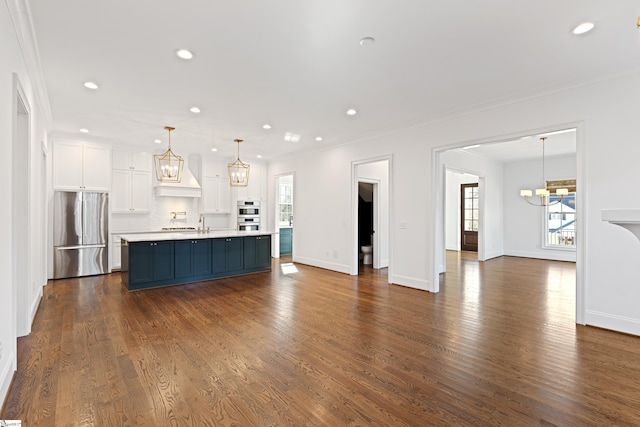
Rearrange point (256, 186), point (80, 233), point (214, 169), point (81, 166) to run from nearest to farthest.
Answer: point (80, 233) → point (81, 166) → point (214, 169) → point (256, 186)

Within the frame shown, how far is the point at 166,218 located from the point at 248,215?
204cm

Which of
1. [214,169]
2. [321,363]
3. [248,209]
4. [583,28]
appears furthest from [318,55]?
[248,209]

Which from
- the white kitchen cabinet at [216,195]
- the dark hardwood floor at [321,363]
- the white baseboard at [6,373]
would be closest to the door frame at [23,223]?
the dark hardwood floor at [321,363]

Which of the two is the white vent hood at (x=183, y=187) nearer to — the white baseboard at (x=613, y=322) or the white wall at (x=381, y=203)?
the white wall at (x=381, y=203)

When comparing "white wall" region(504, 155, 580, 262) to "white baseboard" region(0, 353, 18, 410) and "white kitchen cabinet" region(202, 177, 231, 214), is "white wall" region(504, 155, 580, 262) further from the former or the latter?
"white baseboard" region(0, 353, 18, 410)

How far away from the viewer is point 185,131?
591 centimetres

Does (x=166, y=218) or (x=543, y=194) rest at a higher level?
(x=543, y=194)

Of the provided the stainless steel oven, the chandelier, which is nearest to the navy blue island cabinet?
the stainless steel oven

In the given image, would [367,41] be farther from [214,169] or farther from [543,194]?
[543,194]

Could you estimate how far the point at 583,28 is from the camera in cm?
259

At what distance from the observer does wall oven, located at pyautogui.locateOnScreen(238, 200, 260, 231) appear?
851 cm

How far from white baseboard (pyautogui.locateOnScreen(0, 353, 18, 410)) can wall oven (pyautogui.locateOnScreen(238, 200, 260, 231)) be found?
20.1ft

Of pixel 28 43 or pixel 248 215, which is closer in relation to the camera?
pixel 28 43

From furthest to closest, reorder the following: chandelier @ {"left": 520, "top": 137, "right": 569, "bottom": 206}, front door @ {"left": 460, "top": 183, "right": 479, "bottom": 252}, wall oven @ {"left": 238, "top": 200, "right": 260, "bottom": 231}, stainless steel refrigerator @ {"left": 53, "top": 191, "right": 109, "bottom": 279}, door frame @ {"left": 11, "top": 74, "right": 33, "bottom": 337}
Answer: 1. front door @ {"left": 460, "top": 183, "right": 479, "bottom": 252}
2. wall oven @ {"left": 238, "top": 200, "right": 260, "bottom": 231}
3. chandelier @ {"left": 520, "top": 137, "right": 569, "bottom": 206}
4. stainless steel refrigerator @ {"left": 53, "top": 191, "right": 109, "bottom": 279}
5. door frame @ {"left": 11, "top": 74, "right": 33, "bottom": 337}
